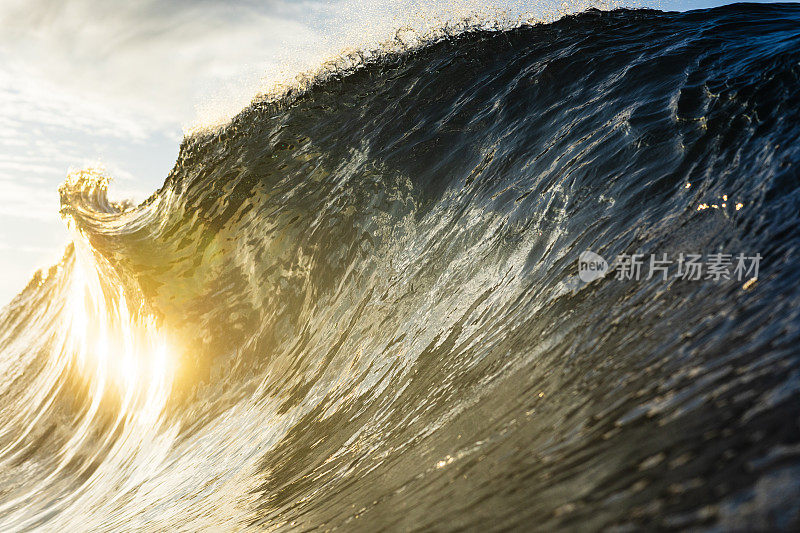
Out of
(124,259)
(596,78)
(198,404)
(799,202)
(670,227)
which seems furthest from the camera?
(124,259)

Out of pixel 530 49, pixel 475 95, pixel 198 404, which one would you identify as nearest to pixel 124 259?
pixel 198 404

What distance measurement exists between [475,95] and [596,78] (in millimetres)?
1108

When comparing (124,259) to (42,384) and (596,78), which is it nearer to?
(42,384)

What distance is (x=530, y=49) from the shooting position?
608 centimetres
